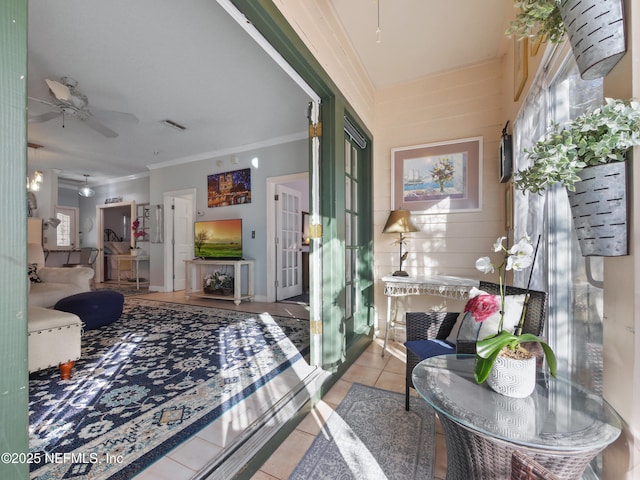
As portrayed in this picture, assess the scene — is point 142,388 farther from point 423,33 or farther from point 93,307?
point 423,33

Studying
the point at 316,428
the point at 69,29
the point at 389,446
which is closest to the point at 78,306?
the point at 69,29

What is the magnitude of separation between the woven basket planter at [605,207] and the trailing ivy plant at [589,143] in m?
0.03

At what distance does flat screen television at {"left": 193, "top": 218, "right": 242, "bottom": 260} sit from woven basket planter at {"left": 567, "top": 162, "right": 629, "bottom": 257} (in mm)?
4922

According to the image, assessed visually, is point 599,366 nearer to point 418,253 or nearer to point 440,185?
point 418,253

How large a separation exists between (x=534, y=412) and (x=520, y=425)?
0.10 m

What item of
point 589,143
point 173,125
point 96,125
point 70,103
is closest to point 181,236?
point 173,125

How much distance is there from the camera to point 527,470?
0.58 metres

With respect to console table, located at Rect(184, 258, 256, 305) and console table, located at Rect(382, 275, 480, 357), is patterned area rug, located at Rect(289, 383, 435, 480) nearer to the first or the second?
console table, located at Rect(382, 275, 480, 357)

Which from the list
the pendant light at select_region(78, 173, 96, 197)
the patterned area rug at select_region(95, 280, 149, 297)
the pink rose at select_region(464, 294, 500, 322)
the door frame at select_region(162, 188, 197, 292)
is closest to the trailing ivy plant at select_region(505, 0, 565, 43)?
the pink rose at select_region(464, 294, 500, 322)

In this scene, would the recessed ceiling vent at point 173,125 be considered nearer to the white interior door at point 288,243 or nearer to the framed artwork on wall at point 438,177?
the white interior door at point 288,243

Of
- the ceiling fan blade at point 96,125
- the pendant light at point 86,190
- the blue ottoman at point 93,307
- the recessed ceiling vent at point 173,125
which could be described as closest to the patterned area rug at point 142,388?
the blue ottoman at point 93,307

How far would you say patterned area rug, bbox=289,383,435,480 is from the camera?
4.37 feet

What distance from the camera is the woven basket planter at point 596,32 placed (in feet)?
2.47

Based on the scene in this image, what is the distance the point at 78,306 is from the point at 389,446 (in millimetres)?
3475
